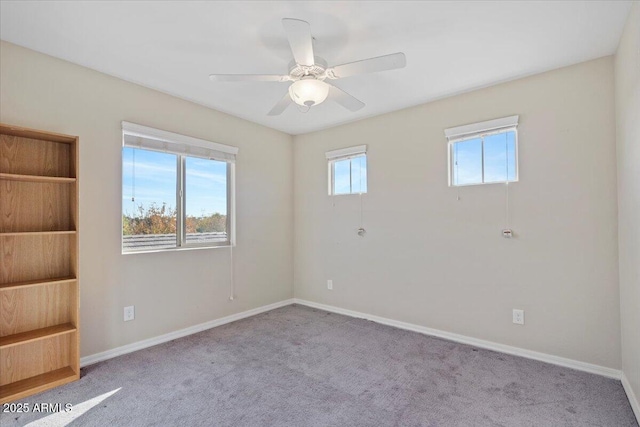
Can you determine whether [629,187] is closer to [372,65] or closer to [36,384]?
[372,65]

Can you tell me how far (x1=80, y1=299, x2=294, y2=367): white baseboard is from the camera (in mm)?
2614

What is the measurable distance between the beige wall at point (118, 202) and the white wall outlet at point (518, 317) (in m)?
2.77

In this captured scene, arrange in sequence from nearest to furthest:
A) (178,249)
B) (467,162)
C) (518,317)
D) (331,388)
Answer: (331,388)
(518,317)
(467,162)
(178,249)

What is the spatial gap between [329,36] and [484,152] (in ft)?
6.02

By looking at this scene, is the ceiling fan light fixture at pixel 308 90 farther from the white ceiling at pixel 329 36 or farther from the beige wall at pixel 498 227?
the beige wall at pixel 498 227

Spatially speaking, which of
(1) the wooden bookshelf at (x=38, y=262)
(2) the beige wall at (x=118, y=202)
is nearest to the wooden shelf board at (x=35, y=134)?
(1) the wooden bookshelf at (x=38, y=262)

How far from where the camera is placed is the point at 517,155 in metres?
2.80

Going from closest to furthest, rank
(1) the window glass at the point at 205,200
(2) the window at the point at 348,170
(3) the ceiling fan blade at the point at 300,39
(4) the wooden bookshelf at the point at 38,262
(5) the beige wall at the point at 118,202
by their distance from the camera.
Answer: (3) the ceiling fan blade at the point at 300,39 → (4) the wooden bookshelf at the point at 38,262 → (5) the beige wall at the point at 118,202 → (1) the window glass at the point at 205,200 → (2) the window at the point at 348,170

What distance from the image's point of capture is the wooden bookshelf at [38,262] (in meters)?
2.20

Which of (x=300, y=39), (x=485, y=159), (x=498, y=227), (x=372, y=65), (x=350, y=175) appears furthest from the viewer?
(x=350, y=175)

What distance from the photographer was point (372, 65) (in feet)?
6.27

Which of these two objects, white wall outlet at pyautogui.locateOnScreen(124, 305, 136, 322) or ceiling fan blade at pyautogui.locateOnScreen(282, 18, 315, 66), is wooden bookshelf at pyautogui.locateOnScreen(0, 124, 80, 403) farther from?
ceiling fan blade at pyautogui.locateOnScreen(282, 18, 315, 66)

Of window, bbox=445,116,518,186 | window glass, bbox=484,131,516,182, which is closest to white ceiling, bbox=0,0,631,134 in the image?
window, bbox=445,116,518,186

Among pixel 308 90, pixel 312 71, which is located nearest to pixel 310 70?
pixel 312 71
